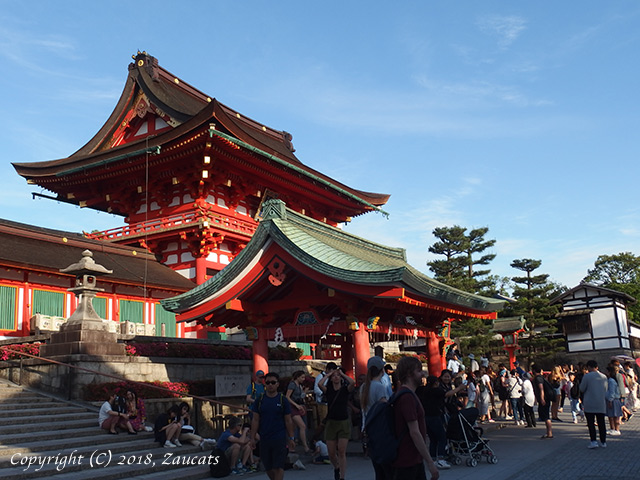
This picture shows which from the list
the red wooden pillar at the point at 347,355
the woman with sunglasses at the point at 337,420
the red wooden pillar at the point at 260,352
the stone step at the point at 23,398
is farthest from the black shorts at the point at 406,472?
the red wooden pillar at the point at 347,355

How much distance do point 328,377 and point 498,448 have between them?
5.13m

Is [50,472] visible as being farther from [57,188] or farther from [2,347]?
[57,188]

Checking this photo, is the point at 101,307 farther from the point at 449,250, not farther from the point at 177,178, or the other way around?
the point at 449,250

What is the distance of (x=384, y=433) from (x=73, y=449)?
7457mm

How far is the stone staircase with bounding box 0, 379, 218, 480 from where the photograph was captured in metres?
9.70

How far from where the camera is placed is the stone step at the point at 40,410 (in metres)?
12.1

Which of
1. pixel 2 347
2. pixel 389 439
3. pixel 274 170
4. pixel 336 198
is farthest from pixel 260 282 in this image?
pixel 336 198

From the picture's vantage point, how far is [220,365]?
17.7m

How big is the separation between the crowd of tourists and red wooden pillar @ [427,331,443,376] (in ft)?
3.29

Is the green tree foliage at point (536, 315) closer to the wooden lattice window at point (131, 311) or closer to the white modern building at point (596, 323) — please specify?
the white modern building at point (596, 323)

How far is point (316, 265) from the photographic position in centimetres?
1288

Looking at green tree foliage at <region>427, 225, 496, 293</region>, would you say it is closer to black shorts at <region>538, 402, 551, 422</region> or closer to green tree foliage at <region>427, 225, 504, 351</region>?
green tree foliage at <region>427, 225, 504, 351</region>

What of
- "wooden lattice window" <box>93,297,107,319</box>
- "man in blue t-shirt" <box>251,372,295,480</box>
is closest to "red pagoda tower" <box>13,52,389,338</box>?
"wooden lattice window" <box>93,297,107,319</box>

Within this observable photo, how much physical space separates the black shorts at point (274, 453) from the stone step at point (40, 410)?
6.85 meters
